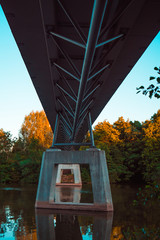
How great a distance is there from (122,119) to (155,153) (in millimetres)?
18067

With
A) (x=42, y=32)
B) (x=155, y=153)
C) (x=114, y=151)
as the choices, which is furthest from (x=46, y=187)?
(x=114, y=151)

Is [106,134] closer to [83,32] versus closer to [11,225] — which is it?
[11,225]

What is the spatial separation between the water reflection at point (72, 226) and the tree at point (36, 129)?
47.6 m

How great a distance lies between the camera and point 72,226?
397 inches

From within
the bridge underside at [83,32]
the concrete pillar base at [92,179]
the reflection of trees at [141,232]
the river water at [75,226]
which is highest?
the bridge underside at [83,32]

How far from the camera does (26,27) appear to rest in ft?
19.1

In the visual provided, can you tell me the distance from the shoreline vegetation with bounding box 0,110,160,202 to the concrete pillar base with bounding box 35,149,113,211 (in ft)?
80.6

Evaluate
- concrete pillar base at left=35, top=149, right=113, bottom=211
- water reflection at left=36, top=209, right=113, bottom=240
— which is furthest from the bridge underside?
concrete pillar base at left=35, top=149, right=113, bottom=211

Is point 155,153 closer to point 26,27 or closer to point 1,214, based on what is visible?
point 1,214

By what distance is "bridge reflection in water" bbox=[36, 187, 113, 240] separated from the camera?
8.77 meters

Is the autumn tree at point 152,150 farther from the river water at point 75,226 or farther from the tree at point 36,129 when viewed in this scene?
the tree at point 36,129

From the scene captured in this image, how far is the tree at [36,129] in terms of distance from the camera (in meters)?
60.4

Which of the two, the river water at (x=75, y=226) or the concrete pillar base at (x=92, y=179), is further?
the concrete pillar base at (x=92, y=179)

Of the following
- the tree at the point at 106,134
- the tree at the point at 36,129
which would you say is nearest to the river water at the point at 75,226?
the tree at the point at 106,134
